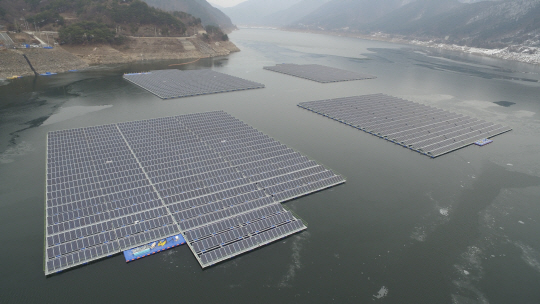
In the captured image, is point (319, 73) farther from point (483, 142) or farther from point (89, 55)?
point (89, 55)

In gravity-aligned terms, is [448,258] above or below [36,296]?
above

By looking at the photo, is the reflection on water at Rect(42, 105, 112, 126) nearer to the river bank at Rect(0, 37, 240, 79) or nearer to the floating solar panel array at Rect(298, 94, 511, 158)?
the river bank at Rect(0, 37, 240, 79)

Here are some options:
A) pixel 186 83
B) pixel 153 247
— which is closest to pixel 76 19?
pixel 186 83

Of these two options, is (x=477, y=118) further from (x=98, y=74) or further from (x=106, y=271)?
(x=98, y=74)

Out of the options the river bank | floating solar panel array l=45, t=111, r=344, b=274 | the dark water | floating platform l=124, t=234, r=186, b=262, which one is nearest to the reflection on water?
the dark water

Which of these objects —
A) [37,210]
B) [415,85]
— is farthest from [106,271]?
[415,85]
